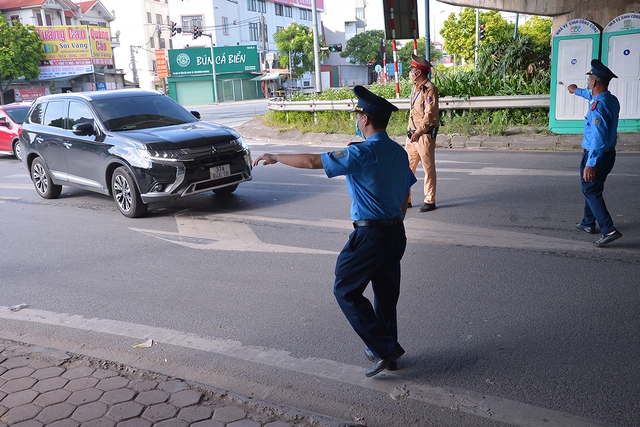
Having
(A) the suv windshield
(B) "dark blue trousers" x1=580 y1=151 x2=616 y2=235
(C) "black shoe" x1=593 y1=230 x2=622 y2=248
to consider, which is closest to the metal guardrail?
(A) the suv windshield

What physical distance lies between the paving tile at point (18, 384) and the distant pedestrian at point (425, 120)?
17.5ft

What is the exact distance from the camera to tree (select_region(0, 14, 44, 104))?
172 feet

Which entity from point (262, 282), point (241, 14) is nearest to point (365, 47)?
point (241, 14)

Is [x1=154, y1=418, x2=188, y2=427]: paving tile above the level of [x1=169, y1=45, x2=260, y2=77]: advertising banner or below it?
below

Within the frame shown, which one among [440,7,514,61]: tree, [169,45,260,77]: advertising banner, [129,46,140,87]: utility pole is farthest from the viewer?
[129,46,140,87]: utility pole

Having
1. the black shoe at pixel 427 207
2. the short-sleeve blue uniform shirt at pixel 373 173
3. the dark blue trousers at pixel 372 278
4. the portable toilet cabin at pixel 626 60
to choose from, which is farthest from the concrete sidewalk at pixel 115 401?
the portable toilet cabin at pixel 626 60

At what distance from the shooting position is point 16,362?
4363mm

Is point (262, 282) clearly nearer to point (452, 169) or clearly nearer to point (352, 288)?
point (352, 288)

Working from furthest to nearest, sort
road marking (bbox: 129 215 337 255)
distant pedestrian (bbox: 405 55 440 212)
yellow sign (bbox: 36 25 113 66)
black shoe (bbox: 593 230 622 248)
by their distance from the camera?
yellow sign (bbox: 36 25 113 66), distant pedestrian (bbox: 405 55 440 212), road marking (bbox: 129 215 337 255), black shoe (bbox: 593 230 622 248)

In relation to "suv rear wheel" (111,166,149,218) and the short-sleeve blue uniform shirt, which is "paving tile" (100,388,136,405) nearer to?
the short-sleeve blue uniform shirt

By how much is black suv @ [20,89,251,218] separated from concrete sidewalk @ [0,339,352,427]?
4.34 metres

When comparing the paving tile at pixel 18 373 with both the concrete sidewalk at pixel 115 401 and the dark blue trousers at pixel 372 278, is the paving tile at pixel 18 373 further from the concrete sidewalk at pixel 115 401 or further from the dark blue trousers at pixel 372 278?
the dark blue trousers at pixel 372 278

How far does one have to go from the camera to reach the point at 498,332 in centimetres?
445

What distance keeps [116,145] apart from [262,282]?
407 cm
